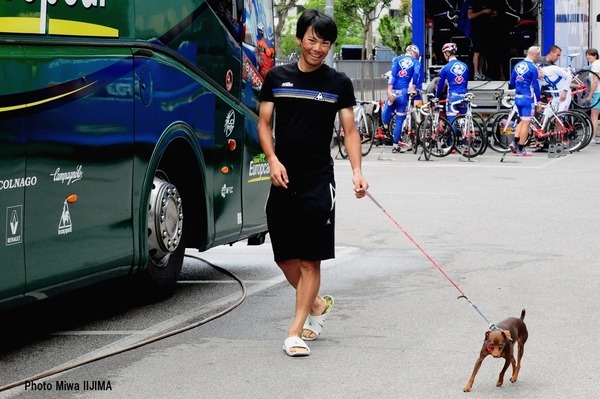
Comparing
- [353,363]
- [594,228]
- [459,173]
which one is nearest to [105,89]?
[353,363]

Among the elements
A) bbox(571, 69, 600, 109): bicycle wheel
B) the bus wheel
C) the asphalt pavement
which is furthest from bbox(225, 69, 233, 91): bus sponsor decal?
bbox(571, 69, 600, 109): bicycle wheel

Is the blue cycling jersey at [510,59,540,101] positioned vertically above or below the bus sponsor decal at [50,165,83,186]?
above

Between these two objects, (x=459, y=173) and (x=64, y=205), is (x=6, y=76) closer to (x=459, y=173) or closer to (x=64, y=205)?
(x=64, y=205)

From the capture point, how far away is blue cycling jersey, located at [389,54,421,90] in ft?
83.5

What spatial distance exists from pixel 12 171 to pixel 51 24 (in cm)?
89

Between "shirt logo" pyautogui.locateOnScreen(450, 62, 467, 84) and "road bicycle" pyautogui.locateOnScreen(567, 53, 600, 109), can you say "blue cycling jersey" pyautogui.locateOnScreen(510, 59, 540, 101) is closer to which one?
"shirt logo" pyautogui.locateOnScreen(450, 62, 467, 84)

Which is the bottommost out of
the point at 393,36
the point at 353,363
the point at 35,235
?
the point at 353,363

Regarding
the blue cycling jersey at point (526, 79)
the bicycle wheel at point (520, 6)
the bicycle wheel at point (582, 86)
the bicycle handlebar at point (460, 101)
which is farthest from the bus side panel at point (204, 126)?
the bicycle wheel at point (520, 6)

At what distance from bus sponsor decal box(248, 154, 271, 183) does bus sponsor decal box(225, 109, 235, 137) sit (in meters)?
0.51

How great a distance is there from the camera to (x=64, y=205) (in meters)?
7.33

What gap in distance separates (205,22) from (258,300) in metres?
2.01

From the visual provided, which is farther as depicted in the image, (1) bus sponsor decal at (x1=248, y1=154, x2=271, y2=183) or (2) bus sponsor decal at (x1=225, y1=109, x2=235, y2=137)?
(1) bus sponsor decal at (x1=248, y1=154, x2=271, y2=183)

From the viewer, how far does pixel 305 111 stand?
746 centimetres

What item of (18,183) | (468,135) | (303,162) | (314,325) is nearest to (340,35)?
(468,135)
